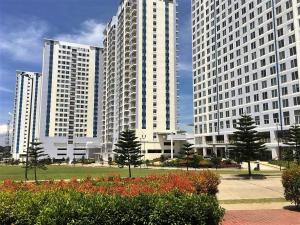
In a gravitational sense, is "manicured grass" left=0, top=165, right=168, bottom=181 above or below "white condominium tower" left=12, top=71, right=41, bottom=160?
below

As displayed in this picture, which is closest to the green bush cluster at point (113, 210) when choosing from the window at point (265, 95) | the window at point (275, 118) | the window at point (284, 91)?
the window at point (284, 91)

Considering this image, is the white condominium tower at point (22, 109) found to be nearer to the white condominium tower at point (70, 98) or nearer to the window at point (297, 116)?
the white condominium tower at point (70, 98)

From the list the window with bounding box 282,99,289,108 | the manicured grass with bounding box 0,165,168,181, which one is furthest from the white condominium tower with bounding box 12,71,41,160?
the window with bounding box 282,99,289,108

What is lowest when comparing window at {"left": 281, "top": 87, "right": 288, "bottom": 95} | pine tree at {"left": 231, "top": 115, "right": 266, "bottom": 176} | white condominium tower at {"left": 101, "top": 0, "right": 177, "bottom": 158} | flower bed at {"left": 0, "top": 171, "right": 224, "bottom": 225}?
flower bed at {"left": 0, "top": 171, "right": 224, "bottom": 225}

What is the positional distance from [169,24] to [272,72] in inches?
2020

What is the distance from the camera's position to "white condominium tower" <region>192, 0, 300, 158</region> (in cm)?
6281

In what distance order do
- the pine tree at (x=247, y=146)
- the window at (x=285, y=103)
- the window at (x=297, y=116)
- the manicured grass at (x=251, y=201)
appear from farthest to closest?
the window at (x=285, y=103) → the window at (x=297, y=116) → the pine tree at (x=247, y=146) → the manicured grass at (x=251, y=201)

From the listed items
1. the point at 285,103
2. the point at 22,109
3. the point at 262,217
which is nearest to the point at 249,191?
the point at 262,217

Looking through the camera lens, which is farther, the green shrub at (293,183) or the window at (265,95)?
the window at (265,95)

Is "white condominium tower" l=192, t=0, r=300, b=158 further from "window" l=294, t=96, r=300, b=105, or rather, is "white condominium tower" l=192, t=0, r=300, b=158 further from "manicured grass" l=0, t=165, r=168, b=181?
"manicured grass" l=0, t=165, r=168, b=181

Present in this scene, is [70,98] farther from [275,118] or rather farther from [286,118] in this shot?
[286,118]

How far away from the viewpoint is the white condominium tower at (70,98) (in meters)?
147

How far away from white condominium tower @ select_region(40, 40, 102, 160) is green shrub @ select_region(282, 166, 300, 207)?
13523cm

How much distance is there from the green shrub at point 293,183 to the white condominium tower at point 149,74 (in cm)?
8288
